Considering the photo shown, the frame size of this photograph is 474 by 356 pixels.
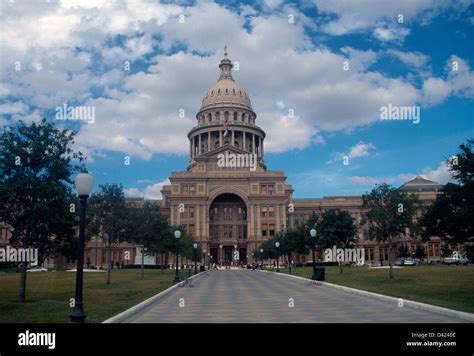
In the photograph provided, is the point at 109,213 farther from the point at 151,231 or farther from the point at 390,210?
the point at 390,210

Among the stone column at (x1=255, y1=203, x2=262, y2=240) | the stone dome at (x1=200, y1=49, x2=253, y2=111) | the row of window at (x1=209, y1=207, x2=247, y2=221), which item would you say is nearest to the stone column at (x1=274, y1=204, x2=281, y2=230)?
the stone column at (x1=255, y1=203, x2=262, y2=240)

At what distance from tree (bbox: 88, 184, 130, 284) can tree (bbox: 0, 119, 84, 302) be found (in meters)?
18.8

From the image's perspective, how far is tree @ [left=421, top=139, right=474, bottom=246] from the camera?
77.8ft

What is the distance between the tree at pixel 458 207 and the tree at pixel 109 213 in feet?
82.0

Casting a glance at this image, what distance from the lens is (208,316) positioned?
1647 cm

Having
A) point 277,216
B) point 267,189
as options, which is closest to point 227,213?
point 267,189

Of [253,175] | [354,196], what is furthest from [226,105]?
[354,196]

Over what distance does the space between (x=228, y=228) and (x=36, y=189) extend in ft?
335

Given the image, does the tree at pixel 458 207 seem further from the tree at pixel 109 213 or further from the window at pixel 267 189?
the window at pixel 267 189

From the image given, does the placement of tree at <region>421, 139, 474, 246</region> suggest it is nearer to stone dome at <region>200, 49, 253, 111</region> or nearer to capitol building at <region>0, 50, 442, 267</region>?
capitol building at <region>0, 50, 442, 267</region>

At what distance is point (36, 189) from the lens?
72.5ft

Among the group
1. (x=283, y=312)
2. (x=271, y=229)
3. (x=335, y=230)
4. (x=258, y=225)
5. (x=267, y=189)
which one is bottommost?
(x=283, y=312)
